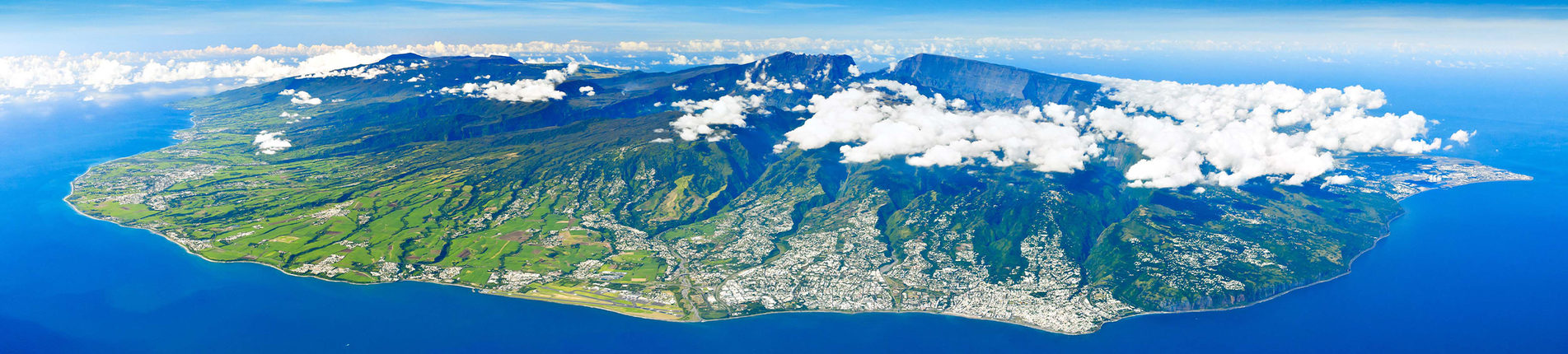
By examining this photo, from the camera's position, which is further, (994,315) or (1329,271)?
(1329,271)

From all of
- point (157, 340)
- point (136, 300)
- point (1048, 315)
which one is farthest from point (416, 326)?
point (1048, 315)

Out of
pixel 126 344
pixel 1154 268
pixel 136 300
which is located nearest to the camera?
pixel 126 344

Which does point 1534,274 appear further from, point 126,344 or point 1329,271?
point 126,344

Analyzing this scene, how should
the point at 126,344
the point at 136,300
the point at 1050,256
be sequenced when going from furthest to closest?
the point at 1050,256 < the point at 136,300 < the point at 126,344

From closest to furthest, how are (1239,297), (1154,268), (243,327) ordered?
(243,327), (1239,297), (1154,268)

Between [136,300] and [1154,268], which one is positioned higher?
[1154,268]

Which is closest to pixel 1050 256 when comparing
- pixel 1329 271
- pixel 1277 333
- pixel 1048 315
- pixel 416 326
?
pixel 1048 315

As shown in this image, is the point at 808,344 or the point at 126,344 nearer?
the point at 126,344

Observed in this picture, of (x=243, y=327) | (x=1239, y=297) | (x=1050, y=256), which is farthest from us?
(x=1050, y=256)

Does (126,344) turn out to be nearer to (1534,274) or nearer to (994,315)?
→ (994,315)
